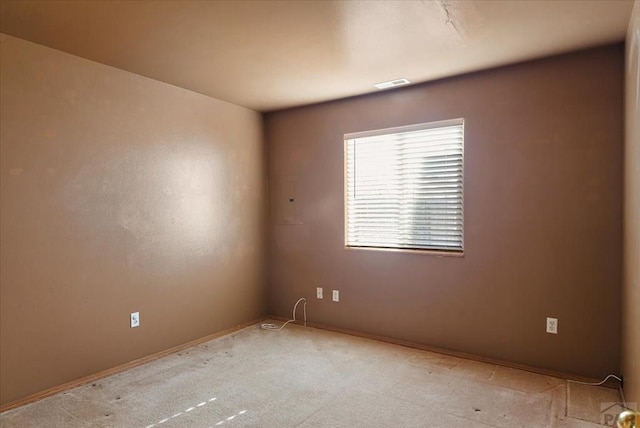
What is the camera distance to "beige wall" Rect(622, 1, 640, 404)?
210 cm

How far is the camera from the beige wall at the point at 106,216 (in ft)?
8.73

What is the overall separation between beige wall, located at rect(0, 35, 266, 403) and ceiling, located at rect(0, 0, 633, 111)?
0.30 metres

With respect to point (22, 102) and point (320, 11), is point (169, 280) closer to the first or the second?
point (22, 102)

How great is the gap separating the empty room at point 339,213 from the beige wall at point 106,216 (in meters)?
0.02

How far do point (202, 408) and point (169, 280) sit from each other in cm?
139

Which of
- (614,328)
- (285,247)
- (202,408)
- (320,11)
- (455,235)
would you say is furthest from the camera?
(285,247)

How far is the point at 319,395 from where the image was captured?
2.74 meters

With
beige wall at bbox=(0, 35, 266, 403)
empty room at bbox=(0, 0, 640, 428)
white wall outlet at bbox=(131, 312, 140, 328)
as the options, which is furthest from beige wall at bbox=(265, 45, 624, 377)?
white wall outlet at bbox=(131, 312, 140, 328)

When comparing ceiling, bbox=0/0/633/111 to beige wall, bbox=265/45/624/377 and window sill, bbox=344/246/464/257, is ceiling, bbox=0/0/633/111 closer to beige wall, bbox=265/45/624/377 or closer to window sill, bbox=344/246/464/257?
beige wall, bbox=265/45/624/377

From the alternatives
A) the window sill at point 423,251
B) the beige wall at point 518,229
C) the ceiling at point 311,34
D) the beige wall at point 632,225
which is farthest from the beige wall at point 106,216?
the beige wall at point 632,225

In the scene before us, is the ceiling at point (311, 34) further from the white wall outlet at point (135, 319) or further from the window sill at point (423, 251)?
the white wall outlet at point (135, 319)

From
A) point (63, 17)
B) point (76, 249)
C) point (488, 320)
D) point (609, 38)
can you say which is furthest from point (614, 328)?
point (63, 17)

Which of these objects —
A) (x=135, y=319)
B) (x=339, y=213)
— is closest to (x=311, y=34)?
(x=339, y=213)

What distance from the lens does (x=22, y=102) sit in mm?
2676
